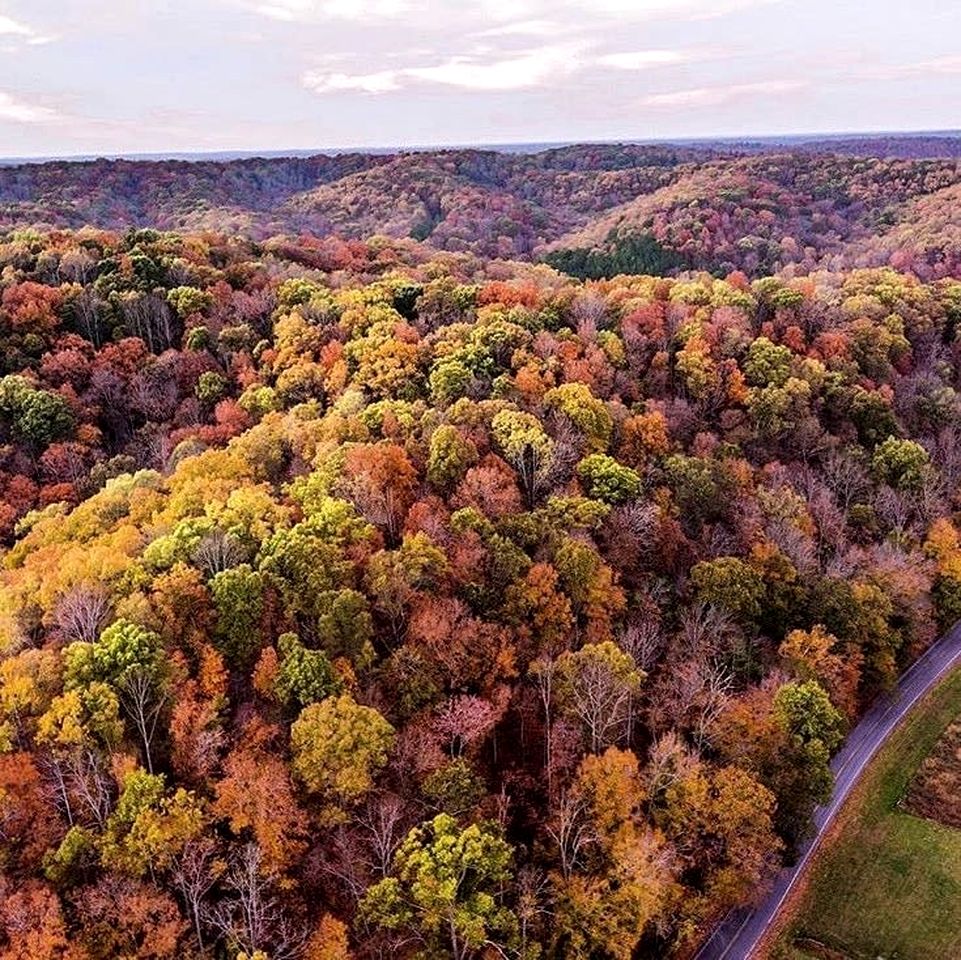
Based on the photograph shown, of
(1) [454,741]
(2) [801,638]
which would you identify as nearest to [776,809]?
(2) [801,638]

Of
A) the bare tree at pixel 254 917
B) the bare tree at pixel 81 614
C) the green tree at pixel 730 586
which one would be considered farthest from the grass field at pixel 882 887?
the bare tree at pixel 81 614

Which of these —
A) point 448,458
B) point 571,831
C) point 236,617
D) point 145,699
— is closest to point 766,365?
point 448,458

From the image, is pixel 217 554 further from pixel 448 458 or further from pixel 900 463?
pixel 900 463

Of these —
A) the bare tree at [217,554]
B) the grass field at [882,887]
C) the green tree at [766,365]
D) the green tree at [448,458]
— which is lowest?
the grass field at [882,887]

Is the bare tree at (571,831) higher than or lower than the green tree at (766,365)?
lower

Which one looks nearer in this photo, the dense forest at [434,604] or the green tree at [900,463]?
the dense forest at [434,604]

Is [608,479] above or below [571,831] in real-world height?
above

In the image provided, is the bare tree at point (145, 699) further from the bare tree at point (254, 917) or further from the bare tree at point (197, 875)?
the bare tree at point (254, 917)

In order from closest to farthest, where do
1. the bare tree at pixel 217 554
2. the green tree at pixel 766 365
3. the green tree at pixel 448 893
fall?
the green tree at pixel 448 893, the bare tree at pixel 217 554, the green tree at pixel 766 365
